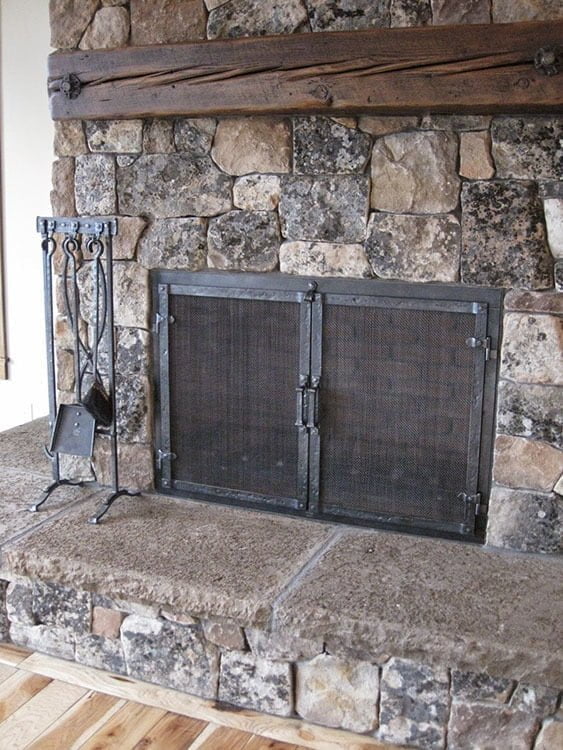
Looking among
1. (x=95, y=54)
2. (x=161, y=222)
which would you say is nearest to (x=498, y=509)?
(x=161, y=222)

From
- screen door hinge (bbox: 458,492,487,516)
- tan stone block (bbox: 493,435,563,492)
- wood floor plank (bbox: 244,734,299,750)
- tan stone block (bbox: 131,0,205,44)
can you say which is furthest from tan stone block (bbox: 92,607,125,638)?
tan stone block (bbox: 131,0,205,44)

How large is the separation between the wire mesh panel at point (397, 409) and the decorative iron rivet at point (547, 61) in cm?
65

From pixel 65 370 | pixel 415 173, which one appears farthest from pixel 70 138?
pixel 415 173

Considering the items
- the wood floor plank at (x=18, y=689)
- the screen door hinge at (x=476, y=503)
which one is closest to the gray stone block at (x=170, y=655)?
the wood floor plank at (x=18, y=689)

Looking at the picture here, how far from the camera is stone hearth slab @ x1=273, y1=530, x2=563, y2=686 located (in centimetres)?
192

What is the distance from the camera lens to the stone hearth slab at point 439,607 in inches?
75.6

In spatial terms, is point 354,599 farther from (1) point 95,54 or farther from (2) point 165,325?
(1) point 95,54

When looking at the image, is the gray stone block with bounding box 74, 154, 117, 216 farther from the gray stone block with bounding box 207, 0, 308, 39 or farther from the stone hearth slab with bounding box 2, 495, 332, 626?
the stone hearth slab with bounding box 2, 495, 332, 626

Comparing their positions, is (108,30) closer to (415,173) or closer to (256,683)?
(415,173)

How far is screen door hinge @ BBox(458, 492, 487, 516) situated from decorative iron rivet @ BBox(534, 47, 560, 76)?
1119mm

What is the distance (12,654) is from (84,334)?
3.28 ft

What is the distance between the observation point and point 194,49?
2.36 m

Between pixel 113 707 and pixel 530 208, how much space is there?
167cm

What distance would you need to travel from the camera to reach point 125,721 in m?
2.14
